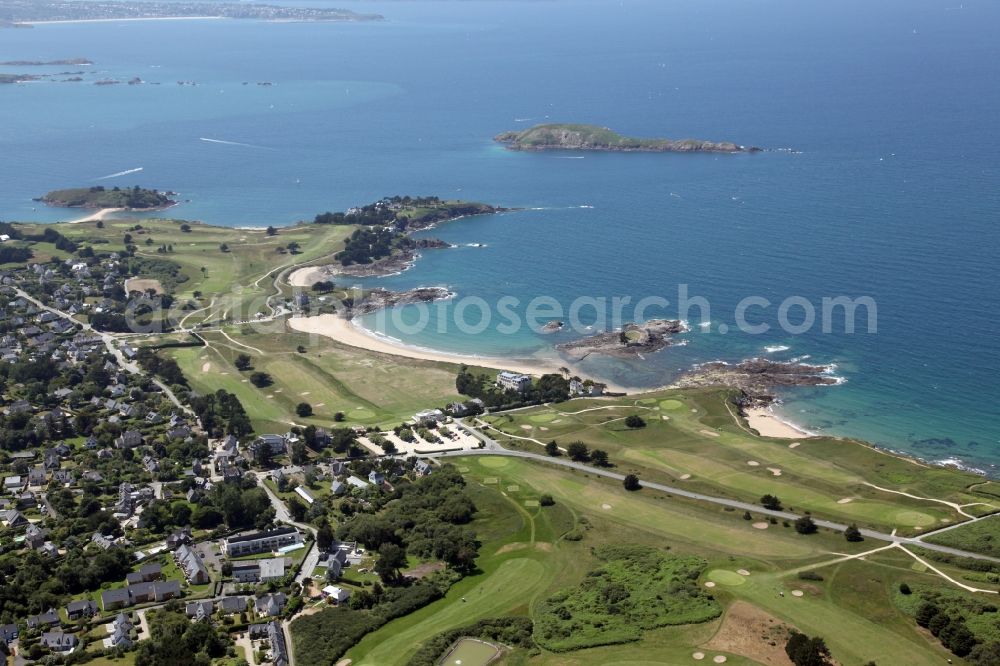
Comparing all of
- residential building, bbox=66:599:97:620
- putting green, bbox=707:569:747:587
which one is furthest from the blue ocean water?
residential building, bbox=66:599:97:620

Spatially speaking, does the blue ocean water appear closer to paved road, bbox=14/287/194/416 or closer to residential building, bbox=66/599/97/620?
paved road, bbox=14/287/194/416

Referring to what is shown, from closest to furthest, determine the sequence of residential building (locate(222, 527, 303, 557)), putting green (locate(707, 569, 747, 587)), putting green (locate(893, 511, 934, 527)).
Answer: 1. putting green (locate(707, 569, 747, 587))
2. putting green (locate(893, 511, 934, 527))
3. residential building (locate(222, 527, 303, 557))

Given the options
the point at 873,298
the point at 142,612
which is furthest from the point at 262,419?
the point at 873,298

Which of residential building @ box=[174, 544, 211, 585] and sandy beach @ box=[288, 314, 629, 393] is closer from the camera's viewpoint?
residential building @ box=[174, 544, 211, 585]

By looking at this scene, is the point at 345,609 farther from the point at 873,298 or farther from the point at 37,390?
the point at 873,298

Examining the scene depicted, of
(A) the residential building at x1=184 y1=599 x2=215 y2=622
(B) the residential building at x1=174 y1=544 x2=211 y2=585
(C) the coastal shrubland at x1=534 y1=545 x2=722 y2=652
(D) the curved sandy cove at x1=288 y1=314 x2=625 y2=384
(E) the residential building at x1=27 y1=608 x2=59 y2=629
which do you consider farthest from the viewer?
(D) the curved sandy cove at x1=288 y1=314 x2=625 y2=384

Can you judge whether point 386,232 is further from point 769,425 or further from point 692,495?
point 692,495

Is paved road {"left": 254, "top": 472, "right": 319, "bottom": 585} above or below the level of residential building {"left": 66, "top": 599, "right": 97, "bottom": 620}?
above
